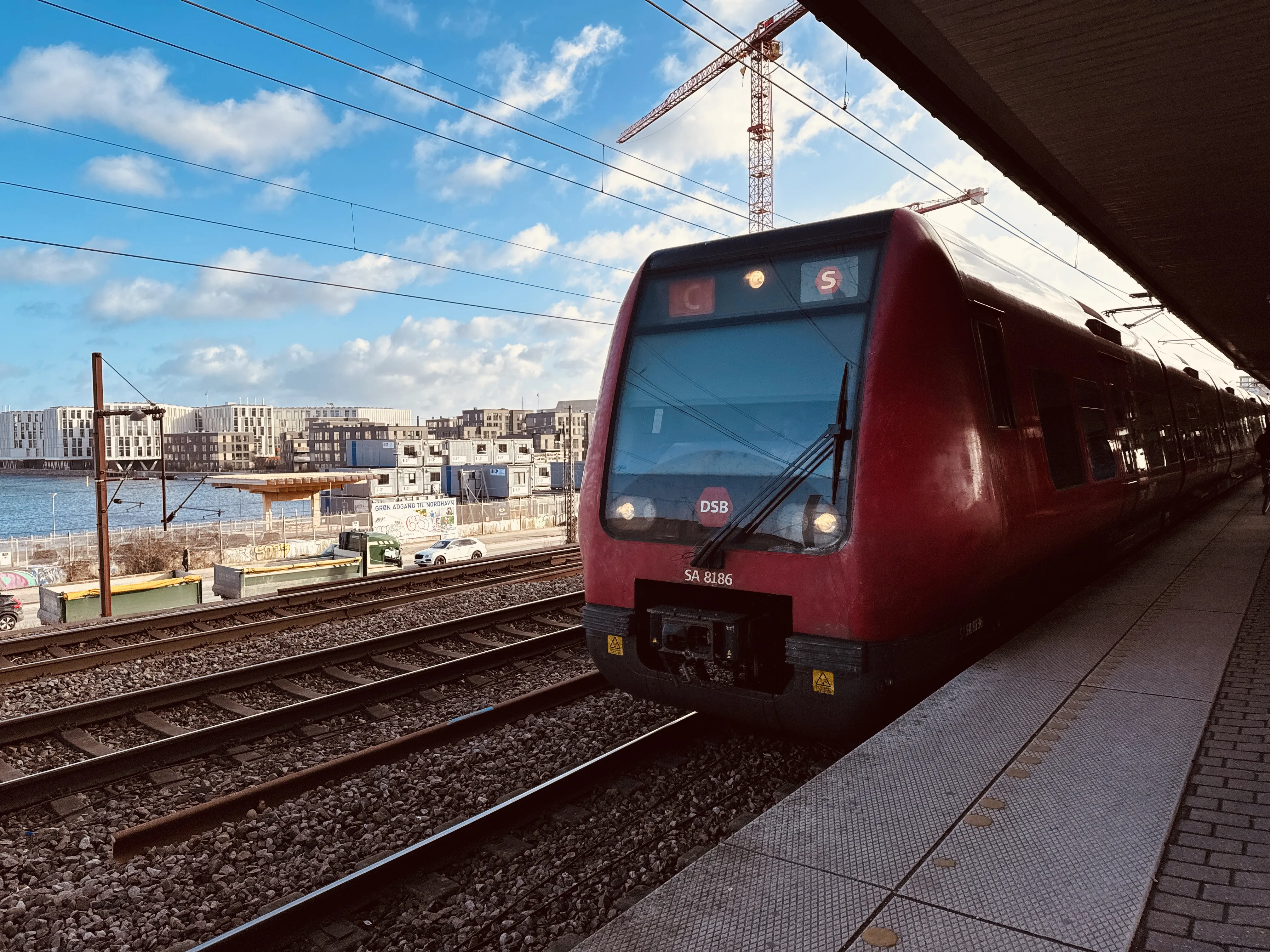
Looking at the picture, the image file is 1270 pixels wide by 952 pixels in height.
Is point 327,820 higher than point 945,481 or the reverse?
the reverse

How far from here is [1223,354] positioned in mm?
29281

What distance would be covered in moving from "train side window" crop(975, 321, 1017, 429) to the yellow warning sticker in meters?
1.97

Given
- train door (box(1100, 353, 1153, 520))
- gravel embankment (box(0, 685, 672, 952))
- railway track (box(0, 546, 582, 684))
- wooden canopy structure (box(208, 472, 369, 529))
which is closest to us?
gravel embankment (box(0, 685, 672, 952))

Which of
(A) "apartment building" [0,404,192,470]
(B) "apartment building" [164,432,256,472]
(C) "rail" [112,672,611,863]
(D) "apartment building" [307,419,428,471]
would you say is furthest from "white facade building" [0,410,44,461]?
(C) "rail" [112,672,611,863]

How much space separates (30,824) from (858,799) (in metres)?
5.40

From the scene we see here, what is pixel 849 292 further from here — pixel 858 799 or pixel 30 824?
pixel 30 824

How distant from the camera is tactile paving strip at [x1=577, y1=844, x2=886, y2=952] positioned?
2467 mm

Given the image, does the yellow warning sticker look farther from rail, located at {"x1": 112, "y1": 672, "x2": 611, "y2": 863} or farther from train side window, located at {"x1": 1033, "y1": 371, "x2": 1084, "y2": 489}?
rail, located at {"x1": 112, "y1": 672, "x2": 611, "y2": 863}

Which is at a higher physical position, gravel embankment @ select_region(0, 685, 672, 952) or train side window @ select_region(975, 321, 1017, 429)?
train side window @ select_region(975, 321, 1017, 429)

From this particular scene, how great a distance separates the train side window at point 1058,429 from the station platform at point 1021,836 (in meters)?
1.54

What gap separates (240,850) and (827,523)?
3.88 m

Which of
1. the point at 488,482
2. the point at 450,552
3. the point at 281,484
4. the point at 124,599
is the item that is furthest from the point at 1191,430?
the point at 488,482

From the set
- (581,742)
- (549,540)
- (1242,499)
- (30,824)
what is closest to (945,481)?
(581,742)

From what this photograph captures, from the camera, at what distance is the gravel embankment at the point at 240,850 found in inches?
156
